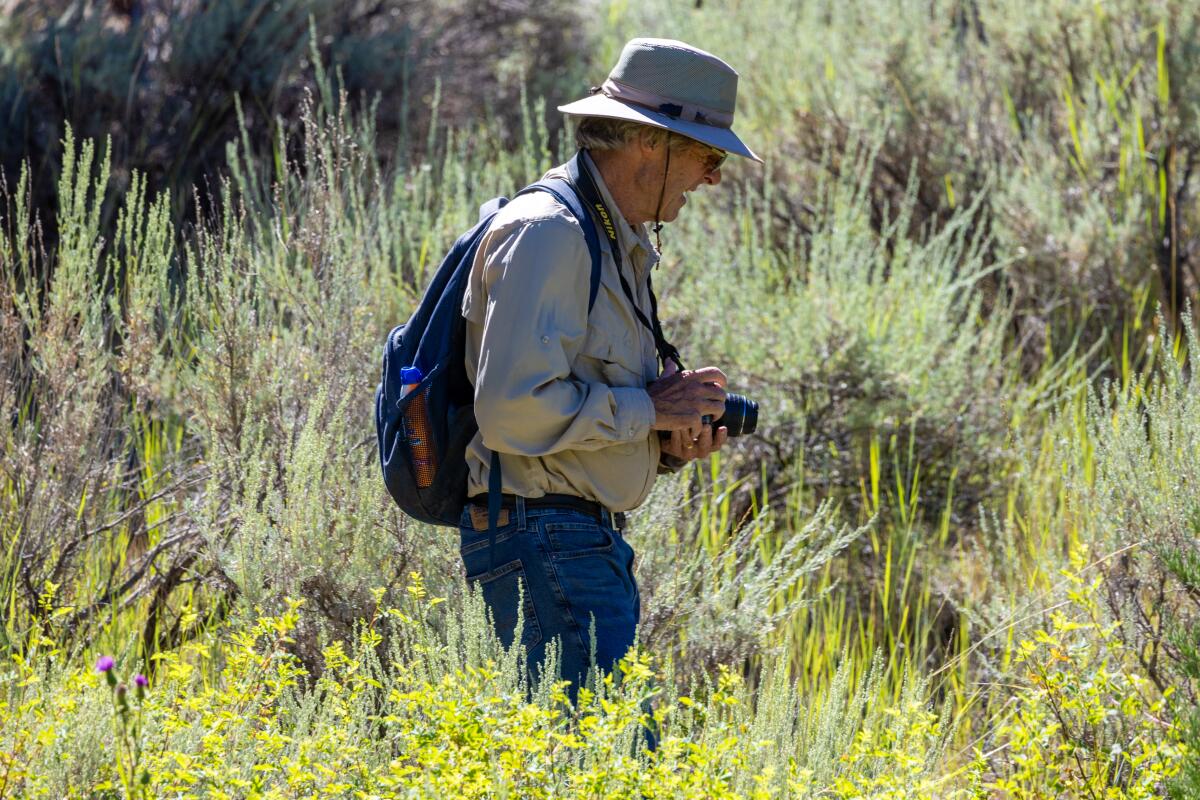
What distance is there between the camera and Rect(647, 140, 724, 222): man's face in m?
3.02

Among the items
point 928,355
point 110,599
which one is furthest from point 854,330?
point 110,599

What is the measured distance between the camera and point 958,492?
5.69m

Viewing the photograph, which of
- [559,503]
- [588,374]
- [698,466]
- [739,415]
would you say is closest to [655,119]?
[588,374]

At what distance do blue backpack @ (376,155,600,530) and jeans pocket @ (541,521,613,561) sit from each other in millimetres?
120

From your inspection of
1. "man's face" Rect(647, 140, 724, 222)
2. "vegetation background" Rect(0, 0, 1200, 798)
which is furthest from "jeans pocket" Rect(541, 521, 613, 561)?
"man's face" Rect(647, 140, 724, 222)

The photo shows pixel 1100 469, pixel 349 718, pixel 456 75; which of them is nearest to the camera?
pixel 349 718

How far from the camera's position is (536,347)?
2705mm

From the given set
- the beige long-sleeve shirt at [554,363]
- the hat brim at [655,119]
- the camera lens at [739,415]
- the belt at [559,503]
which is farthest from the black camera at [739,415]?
the hat brim at [655,119]

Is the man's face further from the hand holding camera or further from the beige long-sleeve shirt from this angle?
the hand holding camera

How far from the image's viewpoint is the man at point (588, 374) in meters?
2.73

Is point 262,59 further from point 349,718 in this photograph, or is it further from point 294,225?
point 349,718

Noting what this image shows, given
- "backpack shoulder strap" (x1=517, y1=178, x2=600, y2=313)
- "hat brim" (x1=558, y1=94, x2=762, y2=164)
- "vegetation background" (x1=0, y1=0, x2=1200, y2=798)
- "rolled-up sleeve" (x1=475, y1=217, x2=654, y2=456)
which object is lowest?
"vegetation background" (x1=0, y1=0, x2=1200, y2=798)

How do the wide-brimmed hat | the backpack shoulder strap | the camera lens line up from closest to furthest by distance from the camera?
the backpack shoulder strap
the wide-brimmed hat
the camera lens

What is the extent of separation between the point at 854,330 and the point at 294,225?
216 cm
